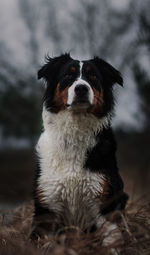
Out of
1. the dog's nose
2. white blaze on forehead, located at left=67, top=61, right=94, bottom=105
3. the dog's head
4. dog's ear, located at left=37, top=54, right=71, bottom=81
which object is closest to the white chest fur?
the dog's head

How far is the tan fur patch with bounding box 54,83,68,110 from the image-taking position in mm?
3879

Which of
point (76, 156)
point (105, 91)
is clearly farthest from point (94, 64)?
point (76, 156)

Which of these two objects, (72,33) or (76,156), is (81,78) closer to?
(76,156)

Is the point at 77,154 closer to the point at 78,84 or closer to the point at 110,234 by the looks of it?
the point at 78,84

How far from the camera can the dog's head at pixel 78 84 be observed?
12.3 feet

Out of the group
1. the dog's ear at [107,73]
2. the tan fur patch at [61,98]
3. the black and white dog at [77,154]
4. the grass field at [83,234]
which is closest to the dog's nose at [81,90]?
the black and white dog at [77,154]

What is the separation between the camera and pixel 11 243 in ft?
10.2

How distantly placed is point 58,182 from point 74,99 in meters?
0.88

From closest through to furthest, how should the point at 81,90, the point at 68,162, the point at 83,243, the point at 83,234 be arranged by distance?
the point at 83,243 < the point at 83,234 < the point at 81,90 < the point at 68,162

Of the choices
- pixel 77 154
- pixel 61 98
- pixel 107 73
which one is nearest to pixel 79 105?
pixel 61 98

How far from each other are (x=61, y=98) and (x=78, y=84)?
33 cm

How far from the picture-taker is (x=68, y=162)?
3787mm

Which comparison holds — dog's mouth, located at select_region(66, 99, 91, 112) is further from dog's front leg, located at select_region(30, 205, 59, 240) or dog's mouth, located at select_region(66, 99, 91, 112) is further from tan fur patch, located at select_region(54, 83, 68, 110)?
dog's front leg, located at select_region(30, 205, 59, 240)

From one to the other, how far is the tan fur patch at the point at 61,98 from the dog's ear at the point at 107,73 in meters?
0.60
